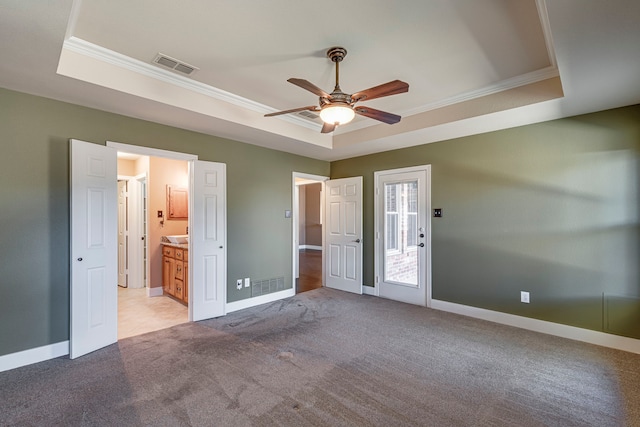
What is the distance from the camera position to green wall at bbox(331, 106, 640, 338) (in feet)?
9.93

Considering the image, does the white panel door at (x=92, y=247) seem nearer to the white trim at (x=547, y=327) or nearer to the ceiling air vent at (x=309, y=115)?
the ceiling air vent at (x=309, y=115)

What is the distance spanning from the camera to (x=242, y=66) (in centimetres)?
279

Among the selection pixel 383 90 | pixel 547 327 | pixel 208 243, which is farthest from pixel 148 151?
pixel 547 327

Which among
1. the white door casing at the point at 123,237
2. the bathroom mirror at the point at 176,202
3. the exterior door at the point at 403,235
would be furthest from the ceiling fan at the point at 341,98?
the white door casing at the point at 123,237

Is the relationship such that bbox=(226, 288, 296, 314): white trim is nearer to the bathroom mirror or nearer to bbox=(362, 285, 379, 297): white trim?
bbox=(362, 285, 379, 297): white trim

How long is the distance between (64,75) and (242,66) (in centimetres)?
141

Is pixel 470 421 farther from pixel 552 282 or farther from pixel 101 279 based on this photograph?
pixel 101 279

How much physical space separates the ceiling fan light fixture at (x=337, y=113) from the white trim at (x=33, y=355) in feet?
10.8

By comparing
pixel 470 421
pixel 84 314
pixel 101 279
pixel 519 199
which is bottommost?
pixel 470 421

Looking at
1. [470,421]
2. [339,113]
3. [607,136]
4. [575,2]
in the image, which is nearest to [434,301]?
[470,421]

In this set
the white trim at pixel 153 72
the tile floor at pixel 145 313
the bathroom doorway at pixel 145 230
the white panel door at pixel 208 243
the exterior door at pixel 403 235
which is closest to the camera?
the white trim at pixel 153 72

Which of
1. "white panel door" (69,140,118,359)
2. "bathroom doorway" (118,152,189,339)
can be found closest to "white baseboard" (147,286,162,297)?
"bathroom doorway" (118,152,189,339)

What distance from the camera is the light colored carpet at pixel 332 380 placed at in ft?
6.61

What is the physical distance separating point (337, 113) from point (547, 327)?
3409 mm
